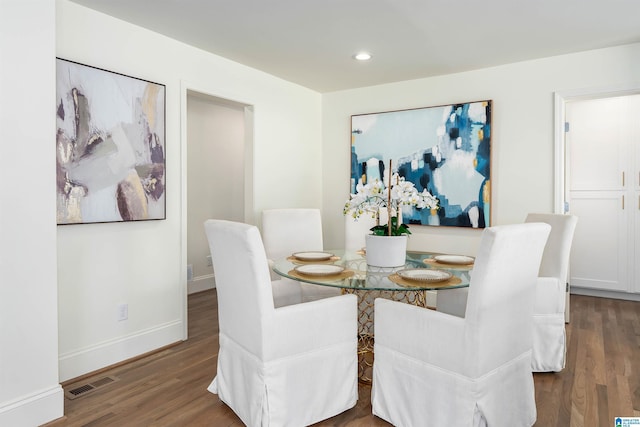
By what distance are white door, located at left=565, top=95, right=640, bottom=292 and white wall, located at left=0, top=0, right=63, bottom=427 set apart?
15.4ft

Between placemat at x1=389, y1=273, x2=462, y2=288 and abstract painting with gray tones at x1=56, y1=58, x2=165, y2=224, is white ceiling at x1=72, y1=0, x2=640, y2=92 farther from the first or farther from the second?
placemat at x1=389, y1=273, x2=462, y2=288

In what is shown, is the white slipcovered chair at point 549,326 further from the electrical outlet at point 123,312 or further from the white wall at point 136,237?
the electrical outlet at point 123,312

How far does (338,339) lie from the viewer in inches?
84.8

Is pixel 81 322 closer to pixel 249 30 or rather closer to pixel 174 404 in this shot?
pixel 174 404

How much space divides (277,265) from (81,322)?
4.28 ft

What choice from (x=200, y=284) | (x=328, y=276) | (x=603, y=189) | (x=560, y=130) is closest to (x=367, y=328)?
(x=328, y=276)

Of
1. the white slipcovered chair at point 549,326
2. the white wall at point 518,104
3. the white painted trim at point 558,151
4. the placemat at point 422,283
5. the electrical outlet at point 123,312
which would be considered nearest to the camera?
the placemat at point 422,283

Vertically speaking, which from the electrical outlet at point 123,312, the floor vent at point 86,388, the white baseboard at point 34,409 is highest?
the electrical outlet at point 123,312

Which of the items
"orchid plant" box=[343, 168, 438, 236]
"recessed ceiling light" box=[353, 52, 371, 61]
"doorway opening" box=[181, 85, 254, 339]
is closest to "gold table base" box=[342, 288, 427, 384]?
"orchid plant" box=[343, 168, 438, 236]

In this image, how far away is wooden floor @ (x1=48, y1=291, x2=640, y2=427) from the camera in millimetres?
2178

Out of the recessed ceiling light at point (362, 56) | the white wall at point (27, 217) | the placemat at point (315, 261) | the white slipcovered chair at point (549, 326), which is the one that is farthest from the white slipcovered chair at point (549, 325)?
the white wall at point (27, 217)

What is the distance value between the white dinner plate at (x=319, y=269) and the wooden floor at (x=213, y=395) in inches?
28.3

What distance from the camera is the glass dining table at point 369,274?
7.02ft

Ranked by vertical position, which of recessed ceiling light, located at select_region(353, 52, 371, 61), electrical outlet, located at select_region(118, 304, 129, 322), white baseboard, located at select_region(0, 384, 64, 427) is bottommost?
white baseboard, located at select_region(0, 384, 64, 427)
